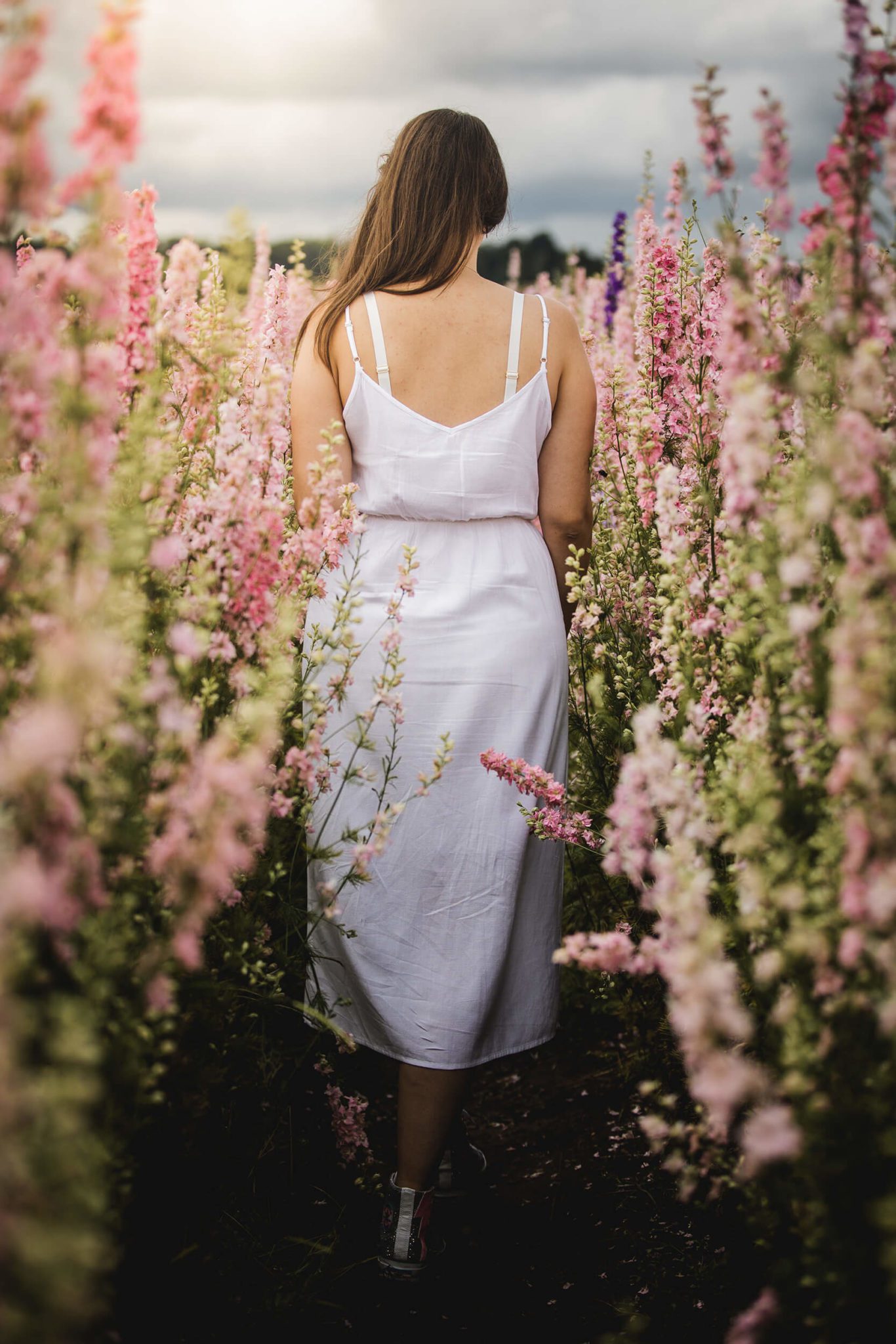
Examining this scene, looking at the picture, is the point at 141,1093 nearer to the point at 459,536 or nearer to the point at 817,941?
the point at 817,941

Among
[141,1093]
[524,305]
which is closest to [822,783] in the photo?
[141,1093]

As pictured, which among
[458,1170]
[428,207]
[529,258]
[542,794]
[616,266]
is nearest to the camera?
[542,794]

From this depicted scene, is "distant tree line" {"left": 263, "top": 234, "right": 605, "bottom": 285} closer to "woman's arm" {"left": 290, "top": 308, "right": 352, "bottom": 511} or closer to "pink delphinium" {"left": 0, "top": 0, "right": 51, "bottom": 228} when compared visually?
"woman's arm" {"left": 290, "top": 308, "right": 352, "bottom": 511}

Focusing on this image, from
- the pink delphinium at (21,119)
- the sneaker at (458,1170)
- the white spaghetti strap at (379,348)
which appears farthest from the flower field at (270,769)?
the sneaker at (458,1170)

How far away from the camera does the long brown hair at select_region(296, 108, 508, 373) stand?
2479mm

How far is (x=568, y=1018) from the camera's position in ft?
11.4

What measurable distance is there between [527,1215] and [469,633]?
1.49 m

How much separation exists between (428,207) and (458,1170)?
2.43 metres

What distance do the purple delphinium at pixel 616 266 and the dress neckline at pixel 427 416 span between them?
9.40 ft

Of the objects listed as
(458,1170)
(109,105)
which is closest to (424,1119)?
(458,1170)

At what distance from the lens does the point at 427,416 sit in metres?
2.44

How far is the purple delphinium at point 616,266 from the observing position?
509cm

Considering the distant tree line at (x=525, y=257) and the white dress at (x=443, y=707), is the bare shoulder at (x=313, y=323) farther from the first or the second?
the distant tree line at (x=525, y=257)

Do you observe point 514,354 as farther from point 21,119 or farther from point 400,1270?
point 400,1270
